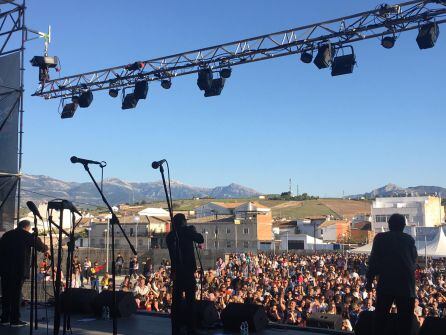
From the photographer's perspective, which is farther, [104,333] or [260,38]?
[260,38]

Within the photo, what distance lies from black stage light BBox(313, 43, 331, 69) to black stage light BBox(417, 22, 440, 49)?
165 centimetres

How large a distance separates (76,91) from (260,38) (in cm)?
520

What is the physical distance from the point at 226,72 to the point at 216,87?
402 mm

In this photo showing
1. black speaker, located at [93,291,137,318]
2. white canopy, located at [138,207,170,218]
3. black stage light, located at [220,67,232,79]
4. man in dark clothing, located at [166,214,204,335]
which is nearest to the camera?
man in dark clothing, located at [166,214,204,335]

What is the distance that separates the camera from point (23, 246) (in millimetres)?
5973

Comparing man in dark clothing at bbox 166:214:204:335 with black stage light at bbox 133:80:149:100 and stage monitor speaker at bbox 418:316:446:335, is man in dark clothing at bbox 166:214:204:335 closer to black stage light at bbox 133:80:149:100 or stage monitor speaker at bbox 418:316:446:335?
stage monitor speaker at bbox 418:316:446:335

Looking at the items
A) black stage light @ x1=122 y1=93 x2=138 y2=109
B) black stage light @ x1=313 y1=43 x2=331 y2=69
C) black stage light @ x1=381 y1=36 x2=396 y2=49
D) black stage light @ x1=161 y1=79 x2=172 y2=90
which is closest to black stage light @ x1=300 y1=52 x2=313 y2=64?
black stage light @ x1=313 y1=43 x2=331 y2=69

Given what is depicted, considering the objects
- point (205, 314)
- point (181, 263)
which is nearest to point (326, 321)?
point (205, 314)

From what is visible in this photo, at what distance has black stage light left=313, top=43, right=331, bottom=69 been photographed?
952 centimetres

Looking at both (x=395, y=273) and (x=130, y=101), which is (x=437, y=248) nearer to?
(x=130, y=101)

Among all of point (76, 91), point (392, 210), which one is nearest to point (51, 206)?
point (76, 91)

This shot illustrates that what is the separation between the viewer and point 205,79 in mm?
11055

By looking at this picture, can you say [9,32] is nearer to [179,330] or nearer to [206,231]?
[179,330]

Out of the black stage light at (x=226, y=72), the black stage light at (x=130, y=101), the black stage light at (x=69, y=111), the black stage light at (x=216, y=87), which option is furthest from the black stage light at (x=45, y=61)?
the black stage light at (x=226, y=72)
